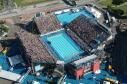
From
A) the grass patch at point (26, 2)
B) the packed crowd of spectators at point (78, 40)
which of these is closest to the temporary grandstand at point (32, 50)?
the packed crowd of spectators at point (78, 40)

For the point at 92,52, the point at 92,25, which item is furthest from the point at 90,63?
the point at 92,25

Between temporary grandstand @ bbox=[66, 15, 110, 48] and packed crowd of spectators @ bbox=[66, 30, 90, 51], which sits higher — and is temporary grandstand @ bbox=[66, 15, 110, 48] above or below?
above

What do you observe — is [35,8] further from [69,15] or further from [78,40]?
[78,40]

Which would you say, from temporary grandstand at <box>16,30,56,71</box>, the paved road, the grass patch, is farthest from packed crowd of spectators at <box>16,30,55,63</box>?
the grass patch

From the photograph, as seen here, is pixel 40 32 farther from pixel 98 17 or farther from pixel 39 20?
pixel 98 17

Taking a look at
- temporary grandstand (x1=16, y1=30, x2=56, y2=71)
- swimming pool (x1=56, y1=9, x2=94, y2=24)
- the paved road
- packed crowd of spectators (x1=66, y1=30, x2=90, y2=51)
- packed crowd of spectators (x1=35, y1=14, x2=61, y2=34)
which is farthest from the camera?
the paved road

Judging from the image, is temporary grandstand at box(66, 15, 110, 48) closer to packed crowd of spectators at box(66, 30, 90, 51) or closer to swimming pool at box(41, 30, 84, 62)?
packed crowd of spectators at box(66, 30, 90, 51)

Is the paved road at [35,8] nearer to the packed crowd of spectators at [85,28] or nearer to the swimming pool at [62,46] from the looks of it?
the packed crowd of spectators at [85,28]
